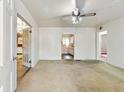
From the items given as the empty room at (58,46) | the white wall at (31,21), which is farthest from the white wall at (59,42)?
the white wall at (31,21)

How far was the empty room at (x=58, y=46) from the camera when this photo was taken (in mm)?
2676

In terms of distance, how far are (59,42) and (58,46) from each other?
293 millimetres

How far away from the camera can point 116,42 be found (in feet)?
25.2

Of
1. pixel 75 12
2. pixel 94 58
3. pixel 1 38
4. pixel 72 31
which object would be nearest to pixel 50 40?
pixel 72 31

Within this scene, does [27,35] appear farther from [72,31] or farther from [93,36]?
[93,36]

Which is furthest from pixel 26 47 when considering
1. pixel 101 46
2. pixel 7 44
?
pixel 101 46

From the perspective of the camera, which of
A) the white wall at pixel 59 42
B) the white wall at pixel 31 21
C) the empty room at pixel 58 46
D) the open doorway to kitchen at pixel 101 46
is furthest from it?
the white wall at pixel 59 42

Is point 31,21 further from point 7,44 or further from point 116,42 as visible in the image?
point 7,44

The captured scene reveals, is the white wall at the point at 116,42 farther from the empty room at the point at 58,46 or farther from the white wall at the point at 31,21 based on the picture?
the white wall at the point at 31,21

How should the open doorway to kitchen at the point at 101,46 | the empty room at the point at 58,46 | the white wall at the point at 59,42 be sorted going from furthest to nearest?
the white wall at the point at 59,42
the open doorway to kitchen at the point at 101,46
the empty room at the point at 58,46

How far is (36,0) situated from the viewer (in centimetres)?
451

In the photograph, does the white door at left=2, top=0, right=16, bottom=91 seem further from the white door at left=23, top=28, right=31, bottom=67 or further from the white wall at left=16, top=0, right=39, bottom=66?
the white door at left=23, top=28, right=31, bottom=67

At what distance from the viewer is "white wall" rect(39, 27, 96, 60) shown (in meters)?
10.8

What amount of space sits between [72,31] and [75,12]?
19.1ft
